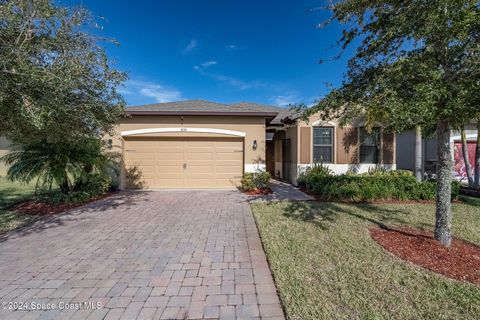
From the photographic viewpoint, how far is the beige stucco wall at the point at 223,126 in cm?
1077

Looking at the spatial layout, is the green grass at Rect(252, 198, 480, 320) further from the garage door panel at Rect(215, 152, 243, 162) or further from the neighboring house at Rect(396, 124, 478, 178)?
the neighboring house at Rect(396, 124, 478, 178)

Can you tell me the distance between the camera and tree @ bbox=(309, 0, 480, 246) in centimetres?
329

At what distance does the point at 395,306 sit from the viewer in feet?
9.20

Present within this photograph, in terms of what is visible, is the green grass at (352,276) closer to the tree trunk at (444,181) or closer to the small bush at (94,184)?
the tree trunk at (444,181)

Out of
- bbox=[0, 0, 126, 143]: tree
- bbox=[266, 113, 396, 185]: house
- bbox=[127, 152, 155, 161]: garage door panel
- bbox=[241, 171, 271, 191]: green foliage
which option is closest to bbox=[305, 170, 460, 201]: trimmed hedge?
bbox=[241, 171, 271, 191]: green foliage

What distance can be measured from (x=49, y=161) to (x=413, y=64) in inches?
374

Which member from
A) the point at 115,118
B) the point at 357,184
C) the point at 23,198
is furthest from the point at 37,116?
the point at 357,184

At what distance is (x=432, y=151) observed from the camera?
1445 cm

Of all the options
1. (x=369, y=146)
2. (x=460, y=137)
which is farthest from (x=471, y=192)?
(x=460, y=137)

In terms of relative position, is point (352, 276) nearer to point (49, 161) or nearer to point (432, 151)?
point (49, 161)

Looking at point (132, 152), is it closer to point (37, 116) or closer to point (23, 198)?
point (23, 198)

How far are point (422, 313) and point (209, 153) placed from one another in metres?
9.19

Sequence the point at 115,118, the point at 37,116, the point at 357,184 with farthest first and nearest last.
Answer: the point at 357,184 < the point at 115,118 < the point at 37,116

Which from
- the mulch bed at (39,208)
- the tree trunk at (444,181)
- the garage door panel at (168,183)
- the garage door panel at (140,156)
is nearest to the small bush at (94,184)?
the mulch bed at (39,208)
